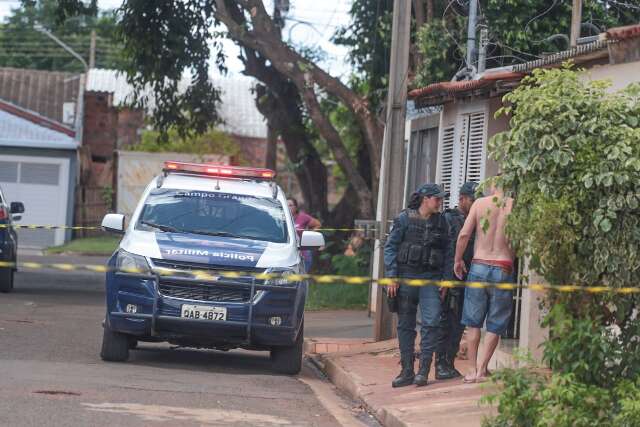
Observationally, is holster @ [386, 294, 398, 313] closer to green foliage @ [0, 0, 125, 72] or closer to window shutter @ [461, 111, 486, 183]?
window shutter @ [461, 111, 486, 183]

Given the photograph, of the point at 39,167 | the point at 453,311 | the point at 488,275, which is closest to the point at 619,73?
the point at 488,275

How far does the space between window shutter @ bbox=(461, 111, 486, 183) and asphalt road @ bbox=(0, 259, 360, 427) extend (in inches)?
Answer: 123

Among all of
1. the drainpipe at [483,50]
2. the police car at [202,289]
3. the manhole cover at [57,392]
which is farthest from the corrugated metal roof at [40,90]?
the manhole cover at [57,392]

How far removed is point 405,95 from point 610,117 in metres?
6.56

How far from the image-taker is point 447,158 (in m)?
15.6

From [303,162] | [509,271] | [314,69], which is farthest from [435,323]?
[303,162]

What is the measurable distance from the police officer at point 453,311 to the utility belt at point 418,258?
0.31m

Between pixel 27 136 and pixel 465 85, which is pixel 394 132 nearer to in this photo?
pixel 465 85

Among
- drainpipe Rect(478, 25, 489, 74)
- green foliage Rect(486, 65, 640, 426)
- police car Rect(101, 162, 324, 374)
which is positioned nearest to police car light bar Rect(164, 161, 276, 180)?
police car Rect(101, 162, 324, 374)

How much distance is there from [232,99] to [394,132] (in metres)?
37.5

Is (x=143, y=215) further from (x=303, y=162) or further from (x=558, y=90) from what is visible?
(x=303, y=162)

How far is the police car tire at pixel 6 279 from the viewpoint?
63.2 ft

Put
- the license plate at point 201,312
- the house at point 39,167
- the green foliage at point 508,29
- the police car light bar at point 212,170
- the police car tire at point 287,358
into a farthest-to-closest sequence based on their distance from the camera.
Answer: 1. the house at point 39,167
2. the green foliage at point 508,29
3. the police car light bar at point 212,170
4. the police car tire at point 287,358
5. the license plate at point 201,312

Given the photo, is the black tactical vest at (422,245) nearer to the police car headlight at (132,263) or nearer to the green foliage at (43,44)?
the police car headlight at (132,263)
